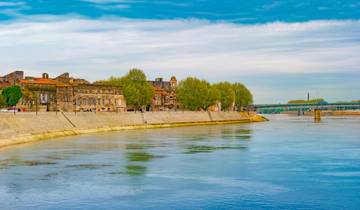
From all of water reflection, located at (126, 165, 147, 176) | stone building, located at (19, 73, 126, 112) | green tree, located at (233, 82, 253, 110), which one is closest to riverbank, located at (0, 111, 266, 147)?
stone building, located at (19, 73, 126, 112)

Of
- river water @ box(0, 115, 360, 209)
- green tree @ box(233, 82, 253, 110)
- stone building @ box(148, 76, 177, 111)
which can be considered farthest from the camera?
green tree @ box(233, 82, 253, 110)

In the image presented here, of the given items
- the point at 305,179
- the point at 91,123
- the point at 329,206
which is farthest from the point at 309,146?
the point at 91,123

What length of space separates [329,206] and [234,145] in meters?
40.1

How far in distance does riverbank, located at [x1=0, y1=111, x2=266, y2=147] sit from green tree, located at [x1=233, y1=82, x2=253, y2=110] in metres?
24.7

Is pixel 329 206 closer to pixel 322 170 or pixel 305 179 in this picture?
pixel 305 179

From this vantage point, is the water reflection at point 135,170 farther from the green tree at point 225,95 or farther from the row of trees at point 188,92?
the green tree at point 225,95

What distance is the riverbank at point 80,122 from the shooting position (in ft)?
251

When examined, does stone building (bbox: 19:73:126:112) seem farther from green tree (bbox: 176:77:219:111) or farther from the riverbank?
green tree (bbox: 176:77:219:111)

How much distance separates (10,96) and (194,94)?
58341 mm

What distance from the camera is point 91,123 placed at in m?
107

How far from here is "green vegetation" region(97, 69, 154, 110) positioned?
14850cm

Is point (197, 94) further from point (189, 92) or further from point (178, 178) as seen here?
point (178, 178)

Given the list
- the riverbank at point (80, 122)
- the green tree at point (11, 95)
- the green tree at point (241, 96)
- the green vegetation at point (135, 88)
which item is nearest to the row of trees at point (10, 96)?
the green tree at point (11, 95)

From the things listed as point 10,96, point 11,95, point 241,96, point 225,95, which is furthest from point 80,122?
point 241,96
